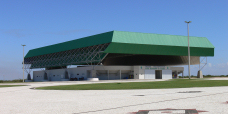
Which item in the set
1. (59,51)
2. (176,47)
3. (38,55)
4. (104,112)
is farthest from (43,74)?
(104,112)

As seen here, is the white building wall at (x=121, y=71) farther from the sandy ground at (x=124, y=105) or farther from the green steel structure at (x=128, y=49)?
the sandy ground at (x=124, y=105)

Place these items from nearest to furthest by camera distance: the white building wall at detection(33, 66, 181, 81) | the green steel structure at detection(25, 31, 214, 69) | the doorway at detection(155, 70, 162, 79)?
the green steel structure at detection(25, 31, 214, 69)
the white building wall at detection(33, 66, 181, 81)
the doorway at detection(155, 70, 162, 79)

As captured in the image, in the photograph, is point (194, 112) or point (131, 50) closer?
point (194, 112)

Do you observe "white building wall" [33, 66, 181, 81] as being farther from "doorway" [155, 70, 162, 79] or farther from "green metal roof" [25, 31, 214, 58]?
"green metal roof" [25, 31, 214, 58]

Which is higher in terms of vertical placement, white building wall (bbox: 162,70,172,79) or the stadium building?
the stadium building

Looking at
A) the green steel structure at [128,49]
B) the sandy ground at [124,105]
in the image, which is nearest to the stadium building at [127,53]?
the green steel structure at [128,49]

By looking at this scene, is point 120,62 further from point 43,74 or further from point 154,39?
point 43,74

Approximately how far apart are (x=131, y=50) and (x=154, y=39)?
7167 millimetres

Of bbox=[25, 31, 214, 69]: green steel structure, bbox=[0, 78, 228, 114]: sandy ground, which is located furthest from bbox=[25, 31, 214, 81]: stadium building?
bbox=[0, 78, 228, 114]: sandy ground

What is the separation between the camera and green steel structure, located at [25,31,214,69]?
2534 inches

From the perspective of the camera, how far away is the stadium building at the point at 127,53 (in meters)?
65.1

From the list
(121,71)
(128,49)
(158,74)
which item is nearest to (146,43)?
(128,49)

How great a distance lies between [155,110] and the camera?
10797 mm

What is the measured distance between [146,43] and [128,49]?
486 cm
